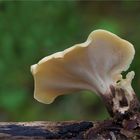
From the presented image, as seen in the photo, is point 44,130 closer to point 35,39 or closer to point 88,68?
point 88,68

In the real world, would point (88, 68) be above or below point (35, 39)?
above

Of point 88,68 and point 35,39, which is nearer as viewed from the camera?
point 88,68

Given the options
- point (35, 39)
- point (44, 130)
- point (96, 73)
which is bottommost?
point (35, 39)

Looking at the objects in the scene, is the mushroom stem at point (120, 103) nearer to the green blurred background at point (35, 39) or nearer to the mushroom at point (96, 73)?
the mushroom at point (96, 73)

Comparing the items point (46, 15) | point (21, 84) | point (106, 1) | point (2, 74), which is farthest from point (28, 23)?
point (106, 1)

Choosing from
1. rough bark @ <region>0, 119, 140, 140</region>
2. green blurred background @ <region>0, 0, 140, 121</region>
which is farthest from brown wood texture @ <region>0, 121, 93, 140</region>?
green blurred background @ <region>0, 0, 140, 121</region>

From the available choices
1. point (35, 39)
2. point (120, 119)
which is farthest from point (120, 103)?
point (35, 39)

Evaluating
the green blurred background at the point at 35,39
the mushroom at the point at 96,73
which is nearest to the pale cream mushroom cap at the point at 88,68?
the mushroom at the point at 96,73
